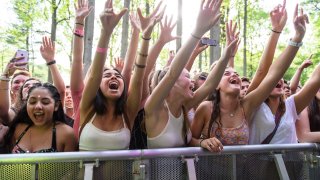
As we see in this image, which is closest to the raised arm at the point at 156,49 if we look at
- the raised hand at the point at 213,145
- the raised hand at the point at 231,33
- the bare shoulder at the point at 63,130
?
the raised hand at the point at 231,33

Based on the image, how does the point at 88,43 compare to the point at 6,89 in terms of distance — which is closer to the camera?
the point at 6,89

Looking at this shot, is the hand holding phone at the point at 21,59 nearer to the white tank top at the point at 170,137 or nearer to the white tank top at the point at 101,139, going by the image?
the white tank top at the point at 101,139

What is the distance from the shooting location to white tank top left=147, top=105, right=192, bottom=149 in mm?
2838

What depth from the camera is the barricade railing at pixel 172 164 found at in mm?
2330

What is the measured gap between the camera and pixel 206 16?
2836mm

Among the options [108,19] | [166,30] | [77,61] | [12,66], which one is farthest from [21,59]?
[166,30]

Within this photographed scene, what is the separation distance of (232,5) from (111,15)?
1776 centimetres

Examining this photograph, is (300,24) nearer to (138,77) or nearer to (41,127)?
(138,77)

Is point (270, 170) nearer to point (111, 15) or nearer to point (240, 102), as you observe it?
point (240, 102)

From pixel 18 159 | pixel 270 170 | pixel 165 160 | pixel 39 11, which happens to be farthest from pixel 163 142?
pixel 39 11

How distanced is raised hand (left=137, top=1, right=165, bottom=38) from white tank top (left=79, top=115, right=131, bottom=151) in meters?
0.94

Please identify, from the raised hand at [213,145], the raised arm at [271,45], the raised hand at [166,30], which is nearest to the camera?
the raised hand at [213,145]

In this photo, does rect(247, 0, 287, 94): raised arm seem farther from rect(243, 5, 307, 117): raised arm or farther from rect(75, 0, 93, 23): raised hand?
rect(75, 0, 93, 23): raised hand

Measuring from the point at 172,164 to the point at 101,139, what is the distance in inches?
26.7
